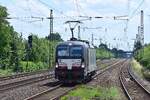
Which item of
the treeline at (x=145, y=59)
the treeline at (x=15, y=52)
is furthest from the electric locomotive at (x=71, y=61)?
the treeline at (x=15, y=52)

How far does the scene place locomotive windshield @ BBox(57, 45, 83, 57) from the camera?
35188 millimetres

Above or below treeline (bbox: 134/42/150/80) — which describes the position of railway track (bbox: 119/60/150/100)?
below

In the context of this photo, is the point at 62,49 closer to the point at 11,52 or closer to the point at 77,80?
the point at 77,80

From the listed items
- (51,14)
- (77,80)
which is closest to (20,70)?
(51,14)

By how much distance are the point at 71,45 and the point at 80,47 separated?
0.69 meters

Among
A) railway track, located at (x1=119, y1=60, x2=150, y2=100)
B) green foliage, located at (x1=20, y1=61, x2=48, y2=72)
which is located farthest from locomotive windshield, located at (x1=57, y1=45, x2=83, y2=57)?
green foliage, located at (x1=20, y1=61, x2=48, y2=72)

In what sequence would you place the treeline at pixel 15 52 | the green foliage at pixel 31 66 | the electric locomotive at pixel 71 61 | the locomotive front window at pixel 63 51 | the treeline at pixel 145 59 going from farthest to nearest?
the green foliage at pixel 31 66
the treeline at pixel 15 52
the treeline at pixel 145 59
the locomotive front window at pixel 63 51
the electric locomotive at pixel 71 61

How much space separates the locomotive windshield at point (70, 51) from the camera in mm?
35188

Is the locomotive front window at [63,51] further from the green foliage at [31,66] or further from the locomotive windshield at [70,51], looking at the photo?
the green foliage at [31,66]

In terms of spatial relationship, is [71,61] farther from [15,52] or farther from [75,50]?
[15,52]

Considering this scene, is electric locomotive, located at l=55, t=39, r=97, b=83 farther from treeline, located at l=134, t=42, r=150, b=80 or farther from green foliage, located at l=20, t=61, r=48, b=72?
green foliage, located at l=20, t=61, r=48, b=72

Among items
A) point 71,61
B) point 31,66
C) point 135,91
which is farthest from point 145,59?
point 135,91

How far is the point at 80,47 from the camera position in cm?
3522

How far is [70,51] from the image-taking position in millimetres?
35312
